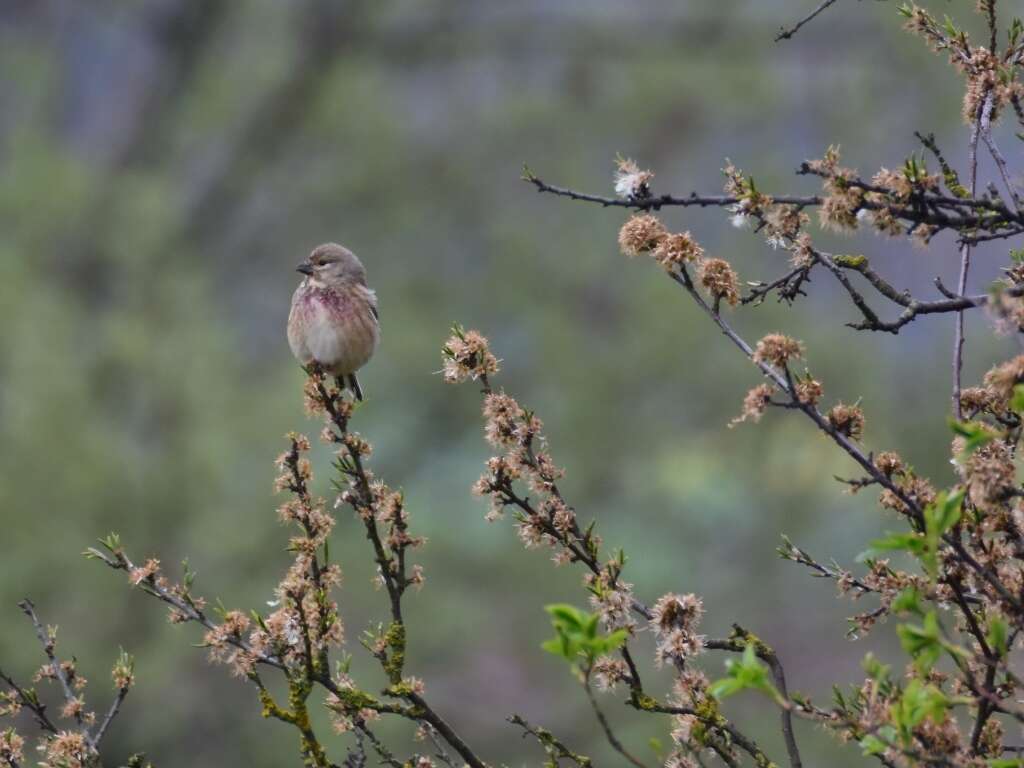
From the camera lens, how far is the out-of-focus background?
1123 cm

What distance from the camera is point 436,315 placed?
13.6 m

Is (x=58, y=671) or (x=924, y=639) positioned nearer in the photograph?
(x=924, y=639)

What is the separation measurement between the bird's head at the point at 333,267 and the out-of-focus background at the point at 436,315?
5849mm

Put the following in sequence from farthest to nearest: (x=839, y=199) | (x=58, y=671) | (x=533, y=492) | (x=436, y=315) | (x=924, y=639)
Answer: (x=436, y=315), (x=58, y=671), (x=533, y=492), (x=839, y=199), (x=924, y=639)

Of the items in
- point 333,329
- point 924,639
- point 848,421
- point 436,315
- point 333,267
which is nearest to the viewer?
point 924,639

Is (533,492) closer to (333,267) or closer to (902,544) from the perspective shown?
(902,544)

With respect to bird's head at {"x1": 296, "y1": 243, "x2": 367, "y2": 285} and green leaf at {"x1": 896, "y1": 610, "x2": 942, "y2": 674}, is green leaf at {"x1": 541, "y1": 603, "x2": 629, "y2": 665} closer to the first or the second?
green leaf at {"x1": 896, "y1": 610, "x2": 942, "y2": 674}

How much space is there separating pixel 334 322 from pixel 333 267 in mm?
526

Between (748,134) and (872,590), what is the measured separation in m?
12.3

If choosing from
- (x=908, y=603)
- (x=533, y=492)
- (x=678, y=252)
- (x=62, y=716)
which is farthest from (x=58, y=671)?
(x=908, y=603)

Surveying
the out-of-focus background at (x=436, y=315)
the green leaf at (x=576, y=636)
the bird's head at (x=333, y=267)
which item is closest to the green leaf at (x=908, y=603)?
the green leaf at (x=576, y=636)

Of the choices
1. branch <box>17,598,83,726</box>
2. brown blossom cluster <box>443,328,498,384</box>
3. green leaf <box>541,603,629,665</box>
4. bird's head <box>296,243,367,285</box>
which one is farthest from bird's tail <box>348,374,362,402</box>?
green leaf <box>541,603,629,665</box>

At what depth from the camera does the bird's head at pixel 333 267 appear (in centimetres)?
526

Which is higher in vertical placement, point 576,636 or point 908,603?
point 908,603
